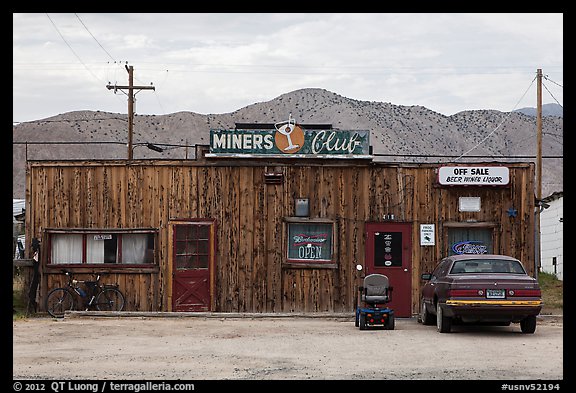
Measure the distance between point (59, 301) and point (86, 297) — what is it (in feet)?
2.42

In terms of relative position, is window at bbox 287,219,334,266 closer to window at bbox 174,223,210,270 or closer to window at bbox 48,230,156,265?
window at bbox 174,223,210,270

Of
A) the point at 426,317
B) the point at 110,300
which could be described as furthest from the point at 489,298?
the point at 110,300

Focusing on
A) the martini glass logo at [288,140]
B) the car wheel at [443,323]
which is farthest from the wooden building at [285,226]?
the car wheel at [443,323]

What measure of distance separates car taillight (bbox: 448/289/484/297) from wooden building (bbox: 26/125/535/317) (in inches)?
282

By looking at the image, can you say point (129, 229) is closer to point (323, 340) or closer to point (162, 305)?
point (162, 305)

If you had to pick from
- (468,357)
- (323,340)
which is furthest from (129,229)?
(468,357)

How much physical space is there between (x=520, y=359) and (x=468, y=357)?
32.1 inches

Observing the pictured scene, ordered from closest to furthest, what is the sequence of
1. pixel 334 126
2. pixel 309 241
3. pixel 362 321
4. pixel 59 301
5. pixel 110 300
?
pixel 362 321 → pixel 59 301 → pixel 110 300 → pixel 309 241 → pixel 334 126

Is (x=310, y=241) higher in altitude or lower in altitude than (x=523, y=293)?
higher

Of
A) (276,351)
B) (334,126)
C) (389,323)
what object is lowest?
(389,323)

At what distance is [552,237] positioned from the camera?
4344 cm

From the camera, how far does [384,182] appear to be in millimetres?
27094

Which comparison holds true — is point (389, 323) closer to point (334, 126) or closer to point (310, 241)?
point (310, 241)

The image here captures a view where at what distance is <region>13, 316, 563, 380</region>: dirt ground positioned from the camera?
13.5 m
